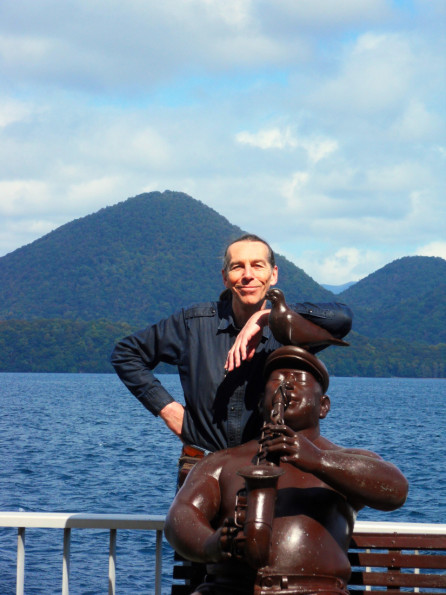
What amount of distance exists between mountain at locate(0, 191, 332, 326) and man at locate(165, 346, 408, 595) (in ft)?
368

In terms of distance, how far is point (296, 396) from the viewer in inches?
127

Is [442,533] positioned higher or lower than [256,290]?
lower

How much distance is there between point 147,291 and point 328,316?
422 feet

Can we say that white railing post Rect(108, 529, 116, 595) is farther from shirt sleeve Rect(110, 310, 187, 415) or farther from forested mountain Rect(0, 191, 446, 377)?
forested mountain Rect(0, 191, 446, 377)

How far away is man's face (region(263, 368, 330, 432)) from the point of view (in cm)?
320

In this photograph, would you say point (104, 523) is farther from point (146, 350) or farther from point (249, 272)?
point (249, 272)

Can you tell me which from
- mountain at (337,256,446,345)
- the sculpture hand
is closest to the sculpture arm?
the sculpture hand

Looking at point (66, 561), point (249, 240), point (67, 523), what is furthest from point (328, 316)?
point (66, 561)

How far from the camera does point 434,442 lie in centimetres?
3859

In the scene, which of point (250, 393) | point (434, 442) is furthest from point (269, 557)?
point (434, 442)

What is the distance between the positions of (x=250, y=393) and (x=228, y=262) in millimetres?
556

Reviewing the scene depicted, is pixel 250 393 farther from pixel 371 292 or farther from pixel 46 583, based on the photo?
pixel 371 292

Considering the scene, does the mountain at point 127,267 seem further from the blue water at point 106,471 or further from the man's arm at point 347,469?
the man's arm at point 347,469

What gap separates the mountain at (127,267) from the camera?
12794cm
